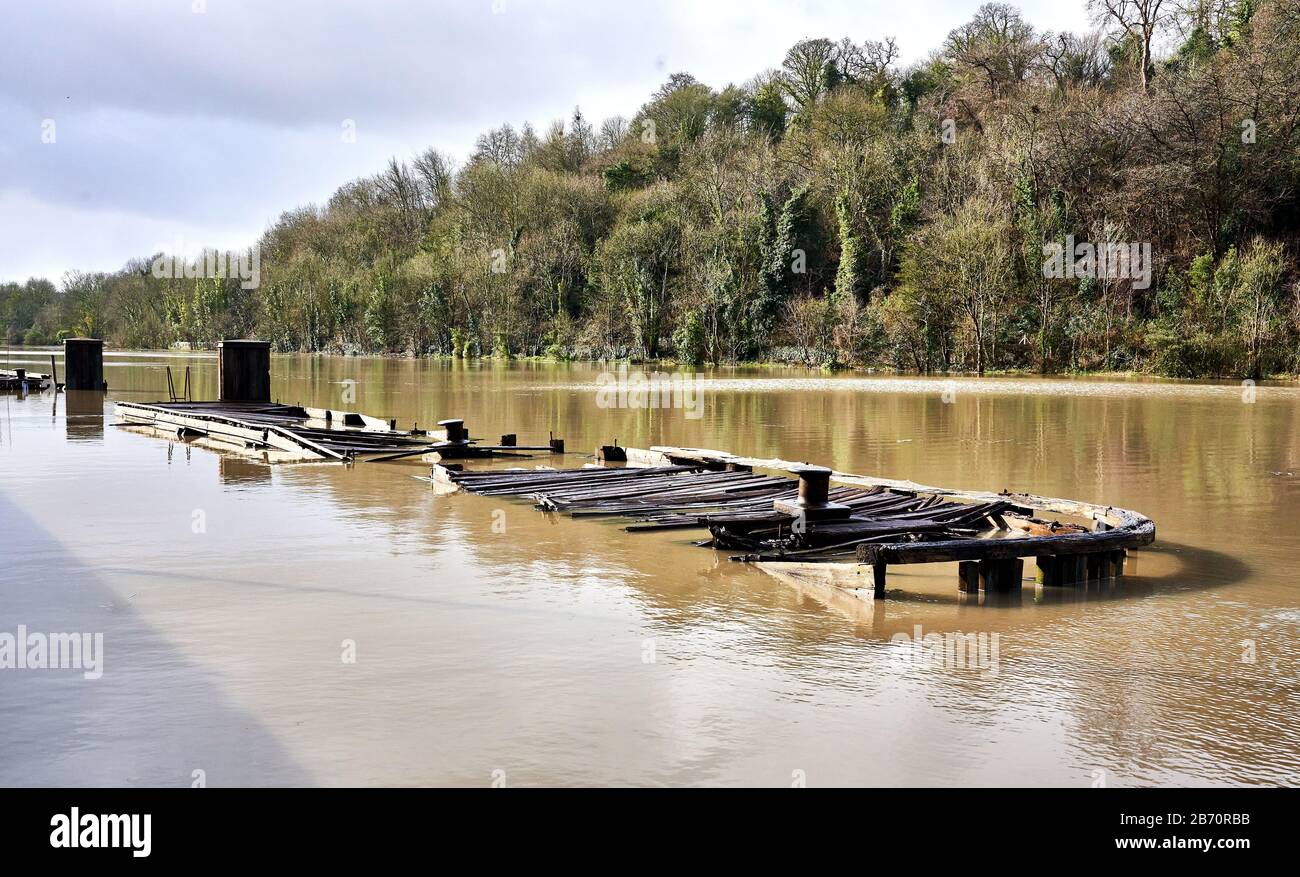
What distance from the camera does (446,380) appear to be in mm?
45969

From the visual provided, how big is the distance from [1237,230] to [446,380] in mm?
34260

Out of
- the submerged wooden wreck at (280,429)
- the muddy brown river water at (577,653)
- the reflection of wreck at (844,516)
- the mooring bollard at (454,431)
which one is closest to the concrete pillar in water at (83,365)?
the submerged wooden wreck at (280,429)

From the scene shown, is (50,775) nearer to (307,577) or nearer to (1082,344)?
(307,577)

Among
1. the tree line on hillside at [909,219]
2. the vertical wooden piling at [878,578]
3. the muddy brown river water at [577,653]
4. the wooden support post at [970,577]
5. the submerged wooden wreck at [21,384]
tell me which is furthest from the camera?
the tree line on hillside at [909,219]

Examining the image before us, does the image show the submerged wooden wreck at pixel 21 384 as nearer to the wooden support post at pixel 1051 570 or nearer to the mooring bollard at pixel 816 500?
the mooring bollard at pixel 816 500

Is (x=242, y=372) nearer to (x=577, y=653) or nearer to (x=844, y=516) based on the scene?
(x=844, y=516)

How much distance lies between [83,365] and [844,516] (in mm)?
33376

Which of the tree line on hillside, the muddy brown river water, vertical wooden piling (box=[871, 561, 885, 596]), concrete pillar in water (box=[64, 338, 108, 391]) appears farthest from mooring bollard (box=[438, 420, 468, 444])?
the tree line on hillside

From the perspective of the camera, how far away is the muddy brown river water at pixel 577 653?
5.50m

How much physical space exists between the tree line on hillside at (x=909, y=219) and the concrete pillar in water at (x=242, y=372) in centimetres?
3118

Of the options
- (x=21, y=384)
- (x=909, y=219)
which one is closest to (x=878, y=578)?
(x=21, y=384)

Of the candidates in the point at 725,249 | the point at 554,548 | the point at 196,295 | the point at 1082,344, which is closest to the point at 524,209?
the point at 725,249

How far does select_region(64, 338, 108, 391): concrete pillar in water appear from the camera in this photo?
3628 centimetres
